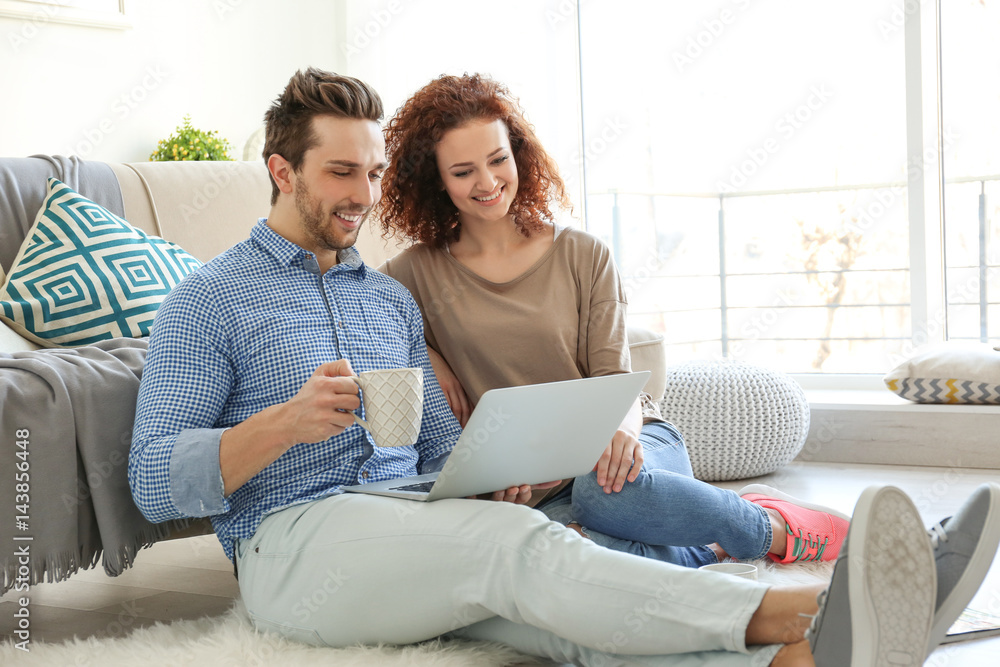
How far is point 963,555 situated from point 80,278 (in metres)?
1.65

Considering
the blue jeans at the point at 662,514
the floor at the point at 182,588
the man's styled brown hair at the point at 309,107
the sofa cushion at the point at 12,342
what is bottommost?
the floor at the point at 182,588

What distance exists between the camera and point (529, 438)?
1369mm

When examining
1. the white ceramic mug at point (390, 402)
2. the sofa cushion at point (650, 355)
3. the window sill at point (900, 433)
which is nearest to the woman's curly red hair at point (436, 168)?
the sofa cushion at point (650, 355)

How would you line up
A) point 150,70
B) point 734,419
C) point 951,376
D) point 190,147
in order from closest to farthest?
point 734,419 < point 951,376 < point 190,147 < point 150,70

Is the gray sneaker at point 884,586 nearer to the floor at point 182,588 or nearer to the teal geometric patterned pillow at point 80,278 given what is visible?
the floor at point 182,588

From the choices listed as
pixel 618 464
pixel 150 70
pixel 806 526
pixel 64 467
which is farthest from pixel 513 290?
pixel 150 70

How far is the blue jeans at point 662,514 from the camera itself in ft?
5.51

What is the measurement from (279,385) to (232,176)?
1.14 m

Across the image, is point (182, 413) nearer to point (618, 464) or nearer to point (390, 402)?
point (390, 402)

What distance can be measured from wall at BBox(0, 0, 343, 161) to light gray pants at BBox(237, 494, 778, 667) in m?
3.01

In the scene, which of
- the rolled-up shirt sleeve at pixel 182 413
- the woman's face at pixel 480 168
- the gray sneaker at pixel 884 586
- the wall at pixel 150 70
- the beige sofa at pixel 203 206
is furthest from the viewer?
the wall at pixel 150 70

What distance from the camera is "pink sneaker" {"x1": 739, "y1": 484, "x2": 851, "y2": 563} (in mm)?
1911

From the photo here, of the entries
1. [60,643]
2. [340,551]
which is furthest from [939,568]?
[60,643]

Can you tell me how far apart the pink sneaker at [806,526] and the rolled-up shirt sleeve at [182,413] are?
1.09 meters
